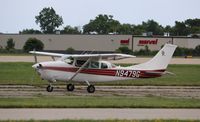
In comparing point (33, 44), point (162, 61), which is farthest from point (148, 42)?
point (162, 61)

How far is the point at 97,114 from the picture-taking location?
51.0 ft

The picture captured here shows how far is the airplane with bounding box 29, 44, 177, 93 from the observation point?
26906 millimetres

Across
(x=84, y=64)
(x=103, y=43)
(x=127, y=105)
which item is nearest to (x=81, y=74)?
(x=84, y=64)

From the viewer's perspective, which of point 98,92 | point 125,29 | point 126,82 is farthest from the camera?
point 125,29

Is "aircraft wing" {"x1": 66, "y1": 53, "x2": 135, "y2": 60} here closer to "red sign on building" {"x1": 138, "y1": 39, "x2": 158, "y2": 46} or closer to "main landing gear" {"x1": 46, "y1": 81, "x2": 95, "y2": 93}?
"main landing gear" {"x1": 46, "y1": 81, "x2": 95, "y2": 93}

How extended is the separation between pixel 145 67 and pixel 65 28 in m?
141

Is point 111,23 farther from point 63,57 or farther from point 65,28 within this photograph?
point 63,57

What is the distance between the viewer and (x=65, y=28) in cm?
16788

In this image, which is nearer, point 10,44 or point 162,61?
point 162,61

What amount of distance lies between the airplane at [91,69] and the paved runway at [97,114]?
9765 mm

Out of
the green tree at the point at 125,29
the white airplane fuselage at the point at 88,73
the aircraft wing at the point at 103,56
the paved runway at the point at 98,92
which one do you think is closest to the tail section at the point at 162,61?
the white airplane fuselage at the point at 88,73

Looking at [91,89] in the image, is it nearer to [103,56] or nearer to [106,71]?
[106,71]

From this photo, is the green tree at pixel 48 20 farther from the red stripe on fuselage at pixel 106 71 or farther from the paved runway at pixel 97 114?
the paved runway at pixel 97 114

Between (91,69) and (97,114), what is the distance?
482 inches
